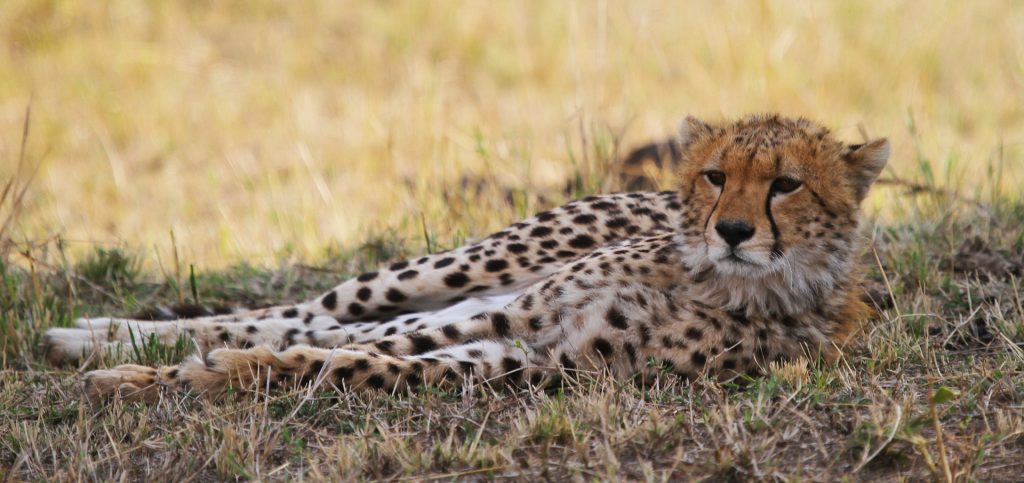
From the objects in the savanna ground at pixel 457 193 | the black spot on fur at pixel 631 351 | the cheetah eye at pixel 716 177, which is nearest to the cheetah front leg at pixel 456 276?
the savanna ground at pixel 457 193

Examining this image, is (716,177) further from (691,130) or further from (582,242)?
(582,242)

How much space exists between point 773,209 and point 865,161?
376 millimetres

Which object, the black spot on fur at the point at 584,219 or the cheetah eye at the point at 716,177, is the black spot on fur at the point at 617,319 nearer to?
the cheetah eye at the point at 716,177

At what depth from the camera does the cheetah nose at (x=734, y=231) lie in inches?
104

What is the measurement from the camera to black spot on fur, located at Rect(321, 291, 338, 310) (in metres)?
3.61

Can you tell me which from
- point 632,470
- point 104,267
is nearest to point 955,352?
point 632,470

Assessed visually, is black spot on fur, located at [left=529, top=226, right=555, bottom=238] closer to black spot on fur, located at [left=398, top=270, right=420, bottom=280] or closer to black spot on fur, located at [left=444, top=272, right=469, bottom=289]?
black spot on fur, located at [left=444, top=272, right=469, bottom=289]

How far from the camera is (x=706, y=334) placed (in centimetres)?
280

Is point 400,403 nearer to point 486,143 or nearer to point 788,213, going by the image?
point 788,213

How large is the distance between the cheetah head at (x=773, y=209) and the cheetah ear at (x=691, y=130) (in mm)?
53

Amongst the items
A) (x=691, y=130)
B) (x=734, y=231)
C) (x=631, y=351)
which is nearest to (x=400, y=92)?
(x=691, y=130)

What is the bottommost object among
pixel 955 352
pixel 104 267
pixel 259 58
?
pixel 955 352

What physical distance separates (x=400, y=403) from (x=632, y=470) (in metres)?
0.61

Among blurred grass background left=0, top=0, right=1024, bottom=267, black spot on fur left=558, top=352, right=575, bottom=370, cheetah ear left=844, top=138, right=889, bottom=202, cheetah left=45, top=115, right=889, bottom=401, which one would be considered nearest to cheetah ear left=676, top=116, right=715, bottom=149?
cheetah left=45, top=115, right=889, bottom=401
